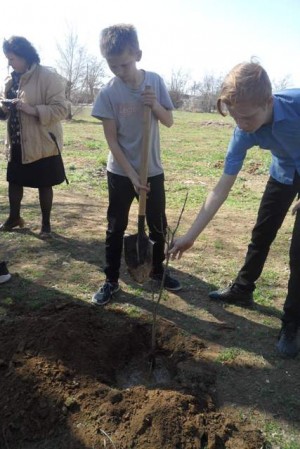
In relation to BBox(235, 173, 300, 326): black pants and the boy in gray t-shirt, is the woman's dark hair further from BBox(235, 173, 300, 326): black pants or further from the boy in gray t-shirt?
BBox(235, 173, 300, 326): black pants

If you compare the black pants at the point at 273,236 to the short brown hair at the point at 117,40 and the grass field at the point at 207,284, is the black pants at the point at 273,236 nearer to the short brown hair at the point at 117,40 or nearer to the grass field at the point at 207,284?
the grass field at the point at 207,284

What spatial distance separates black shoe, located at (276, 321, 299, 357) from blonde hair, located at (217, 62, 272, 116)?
1489mm

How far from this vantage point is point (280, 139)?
2.48m

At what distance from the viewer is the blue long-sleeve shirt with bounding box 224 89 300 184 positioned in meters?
2.36

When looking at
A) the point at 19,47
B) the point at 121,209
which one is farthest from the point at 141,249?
the point at 19,47

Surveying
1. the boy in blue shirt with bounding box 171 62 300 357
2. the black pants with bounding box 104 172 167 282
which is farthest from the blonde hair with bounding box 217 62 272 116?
the black pants with bounding box 104 172 167 282

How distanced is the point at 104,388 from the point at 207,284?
1682 millimetres

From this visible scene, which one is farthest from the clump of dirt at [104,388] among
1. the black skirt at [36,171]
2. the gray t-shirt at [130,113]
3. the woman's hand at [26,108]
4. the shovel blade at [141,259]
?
the woman's hand at [26,108]

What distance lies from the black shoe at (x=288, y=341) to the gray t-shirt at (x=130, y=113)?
4.64ft

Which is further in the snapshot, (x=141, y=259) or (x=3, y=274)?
(x=3, y=274)

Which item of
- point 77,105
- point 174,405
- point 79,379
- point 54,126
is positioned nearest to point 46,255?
point 54,126

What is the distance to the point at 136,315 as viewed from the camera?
3170 millimetres

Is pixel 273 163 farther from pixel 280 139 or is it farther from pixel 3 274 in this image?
pixel 3 274

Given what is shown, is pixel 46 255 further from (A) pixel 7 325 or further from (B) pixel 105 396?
(B) pixel 105 396
